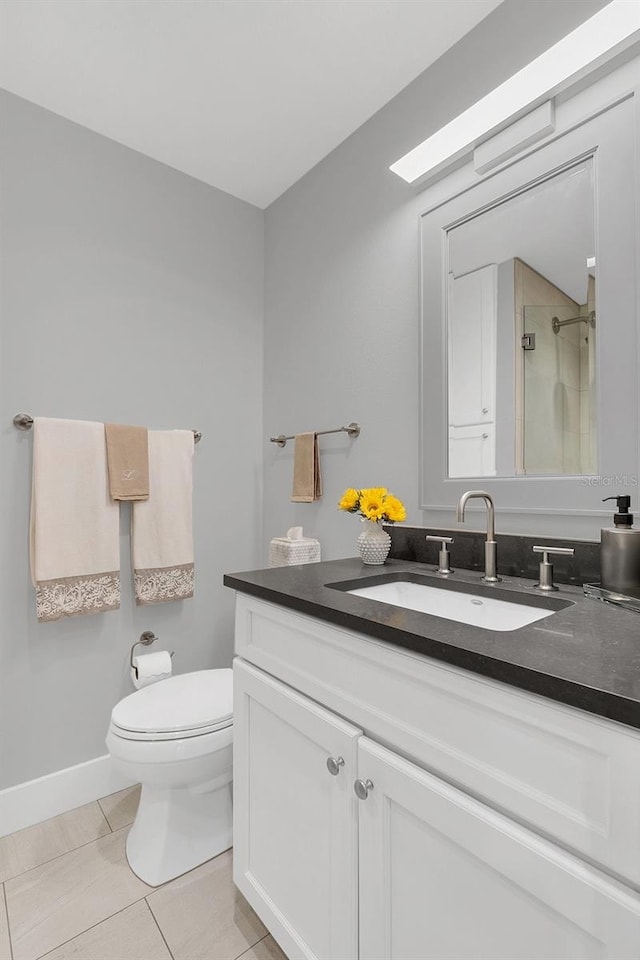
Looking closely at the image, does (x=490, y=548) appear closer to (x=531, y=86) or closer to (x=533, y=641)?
(x=533, y=641)

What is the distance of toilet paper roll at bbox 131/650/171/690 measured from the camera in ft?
5.74

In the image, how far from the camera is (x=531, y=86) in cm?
123

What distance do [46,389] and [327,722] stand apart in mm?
1484

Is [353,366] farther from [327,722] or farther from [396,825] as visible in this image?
[396,825]

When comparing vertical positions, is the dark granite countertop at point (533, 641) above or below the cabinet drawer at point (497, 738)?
above

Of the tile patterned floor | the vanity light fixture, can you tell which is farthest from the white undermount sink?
the vanity light fixture

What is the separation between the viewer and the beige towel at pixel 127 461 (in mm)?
1788

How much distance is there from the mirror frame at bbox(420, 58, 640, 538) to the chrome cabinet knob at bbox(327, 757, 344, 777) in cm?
74

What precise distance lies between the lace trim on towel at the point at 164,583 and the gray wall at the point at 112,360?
88 mm

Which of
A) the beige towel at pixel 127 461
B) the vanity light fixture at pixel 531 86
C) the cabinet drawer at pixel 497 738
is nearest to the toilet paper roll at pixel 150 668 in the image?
the beige towel at pixel 127 461

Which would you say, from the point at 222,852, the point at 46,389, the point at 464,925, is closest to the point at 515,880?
the point at 464,925

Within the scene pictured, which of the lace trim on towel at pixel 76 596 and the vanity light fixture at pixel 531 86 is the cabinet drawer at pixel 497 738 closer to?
the lace trim on towel at pixel 76 596

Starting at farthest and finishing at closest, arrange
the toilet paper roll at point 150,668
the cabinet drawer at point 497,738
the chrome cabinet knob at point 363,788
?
the toilet paper roll at point 150,668 < the chrome cabinet knob at point 363,788 < the cabinet drawer at point 497,738

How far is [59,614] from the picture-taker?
1.67 metres
